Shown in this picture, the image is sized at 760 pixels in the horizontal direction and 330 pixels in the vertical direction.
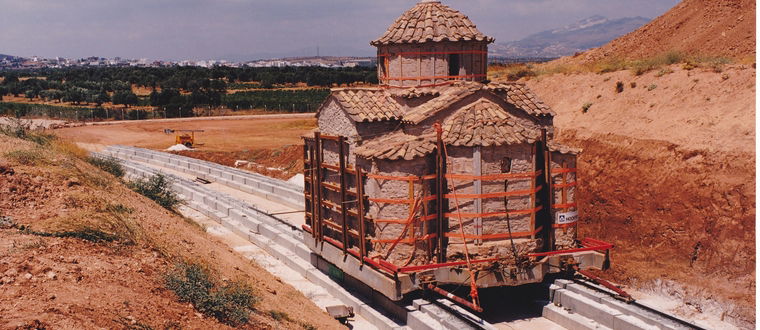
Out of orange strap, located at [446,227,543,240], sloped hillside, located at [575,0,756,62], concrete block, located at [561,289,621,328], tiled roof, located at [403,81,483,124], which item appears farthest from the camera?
sloped hillside, located at [575,0,756,62]

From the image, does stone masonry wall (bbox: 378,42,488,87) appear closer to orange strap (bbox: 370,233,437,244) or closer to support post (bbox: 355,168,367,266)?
support post (bbox: 355,168,367,266)

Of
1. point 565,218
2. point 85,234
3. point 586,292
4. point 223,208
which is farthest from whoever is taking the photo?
point 223,208

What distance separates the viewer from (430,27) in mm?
15602

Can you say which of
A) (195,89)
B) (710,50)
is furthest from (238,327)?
(195,89)

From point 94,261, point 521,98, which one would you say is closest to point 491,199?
point 521,98

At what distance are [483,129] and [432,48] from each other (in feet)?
10.2

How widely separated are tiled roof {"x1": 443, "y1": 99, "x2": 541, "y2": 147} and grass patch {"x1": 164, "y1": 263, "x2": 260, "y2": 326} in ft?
17.5

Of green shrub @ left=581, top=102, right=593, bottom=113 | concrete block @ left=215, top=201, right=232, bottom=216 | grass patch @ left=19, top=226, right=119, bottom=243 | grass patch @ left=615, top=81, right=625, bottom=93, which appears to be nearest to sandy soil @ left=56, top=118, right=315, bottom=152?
concrete block @ left=215, top=201, right=232, bottom=216

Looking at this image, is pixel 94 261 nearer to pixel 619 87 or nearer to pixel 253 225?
pixel 253 225

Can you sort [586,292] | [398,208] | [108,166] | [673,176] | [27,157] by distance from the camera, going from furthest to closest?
[108,166] < [673,176] < [27,157] < [586,292] < [398,208]

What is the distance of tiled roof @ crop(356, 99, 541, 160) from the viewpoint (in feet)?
43.4

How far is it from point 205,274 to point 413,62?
7340mm

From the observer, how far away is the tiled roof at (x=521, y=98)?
15.4m

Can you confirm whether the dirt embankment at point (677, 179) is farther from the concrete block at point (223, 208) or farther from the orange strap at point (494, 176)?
the concrete block at point (223, 208)
